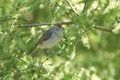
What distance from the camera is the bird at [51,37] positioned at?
670 cm

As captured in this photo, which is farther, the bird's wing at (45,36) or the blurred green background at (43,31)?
the bird's wing at (45,36)

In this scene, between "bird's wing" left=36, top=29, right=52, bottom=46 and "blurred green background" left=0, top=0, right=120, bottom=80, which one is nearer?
"blurred green background" left=0, top=0, right=120, bottom=80

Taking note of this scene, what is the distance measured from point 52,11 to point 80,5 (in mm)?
682

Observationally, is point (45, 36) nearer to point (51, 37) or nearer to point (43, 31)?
point (43, 31)

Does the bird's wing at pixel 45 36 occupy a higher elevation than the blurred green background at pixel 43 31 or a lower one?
higher

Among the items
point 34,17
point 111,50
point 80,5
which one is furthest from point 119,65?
point 80,5

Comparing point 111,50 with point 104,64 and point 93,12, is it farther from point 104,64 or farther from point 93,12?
point 93,12

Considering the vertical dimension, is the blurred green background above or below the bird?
below

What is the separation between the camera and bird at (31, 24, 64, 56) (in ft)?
22.0

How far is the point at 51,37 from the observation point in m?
7.07

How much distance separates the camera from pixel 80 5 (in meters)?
6.66

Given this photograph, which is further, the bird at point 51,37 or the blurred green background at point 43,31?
the bird at point 51,37

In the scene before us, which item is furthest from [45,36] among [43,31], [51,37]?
[51,37]

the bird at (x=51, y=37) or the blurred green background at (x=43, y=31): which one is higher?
the bird at (x=51, y=37)
